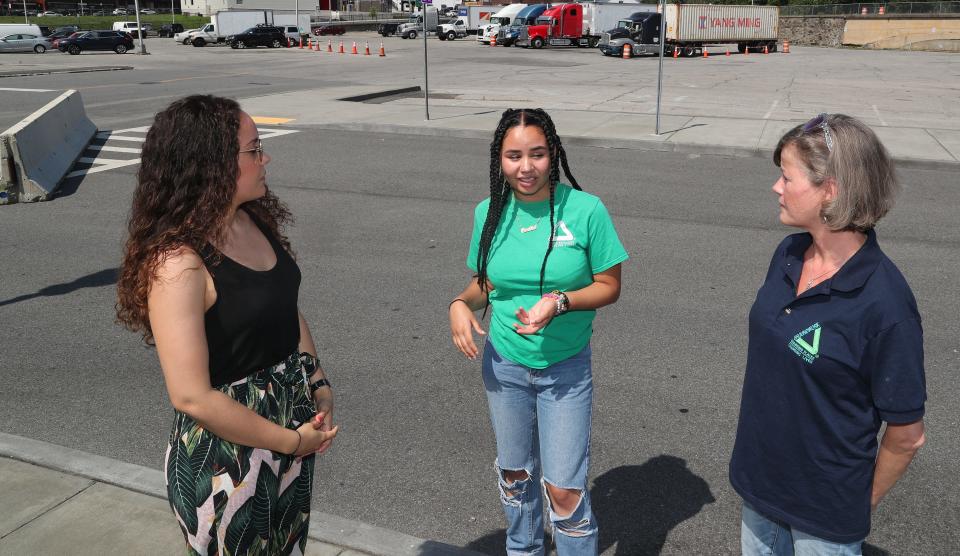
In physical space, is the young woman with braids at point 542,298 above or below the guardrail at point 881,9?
below

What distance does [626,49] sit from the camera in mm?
45344

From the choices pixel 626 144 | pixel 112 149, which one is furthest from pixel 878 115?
pixel 112 149

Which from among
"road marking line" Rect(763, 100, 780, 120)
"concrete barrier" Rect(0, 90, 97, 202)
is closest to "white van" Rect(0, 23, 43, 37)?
"concrete barrier" Rect(0, 90, 97, 202)

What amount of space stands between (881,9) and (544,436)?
→ 224 feet

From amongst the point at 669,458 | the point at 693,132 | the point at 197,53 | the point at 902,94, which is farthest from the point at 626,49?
the point at 669,458

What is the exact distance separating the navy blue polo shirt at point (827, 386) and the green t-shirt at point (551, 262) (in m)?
0.75

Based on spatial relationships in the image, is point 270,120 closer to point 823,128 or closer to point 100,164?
point 100,164

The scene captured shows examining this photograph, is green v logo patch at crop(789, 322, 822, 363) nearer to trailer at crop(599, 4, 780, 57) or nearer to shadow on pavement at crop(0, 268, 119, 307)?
shadow on pavement at crop(0, 268, 119, 307)

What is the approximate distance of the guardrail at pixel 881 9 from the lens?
57.4m

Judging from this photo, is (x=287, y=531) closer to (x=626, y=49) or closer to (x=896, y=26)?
(x=626, y=49)

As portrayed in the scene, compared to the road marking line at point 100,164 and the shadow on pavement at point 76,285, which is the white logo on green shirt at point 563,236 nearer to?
the shadow on pavement at point 76,285

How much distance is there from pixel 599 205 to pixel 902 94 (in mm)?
25803

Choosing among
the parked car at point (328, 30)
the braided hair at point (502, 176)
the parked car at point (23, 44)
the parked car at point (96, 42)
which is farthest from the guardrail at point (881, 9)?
the braided hair at point (502, 176)

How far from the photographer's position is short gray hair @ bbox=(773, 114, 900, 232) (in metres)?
2.34
